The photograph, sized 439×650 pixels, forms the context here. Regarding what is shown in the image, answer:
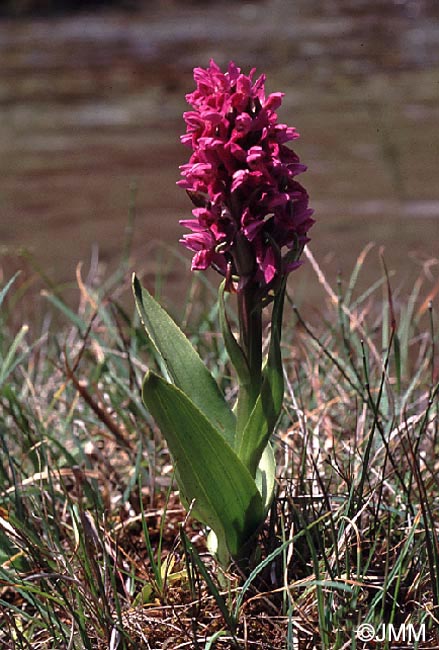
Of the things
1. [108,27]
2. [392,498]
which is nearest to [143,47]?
[108,27]

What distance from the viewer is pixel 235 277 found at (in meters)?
1.28

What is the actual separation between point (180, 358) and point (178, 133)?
482cm

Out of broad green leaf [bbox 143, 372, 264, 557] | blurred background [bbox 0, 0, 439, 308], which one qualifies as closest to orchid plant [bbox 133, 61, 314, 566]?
broad green leaf [bbox 143, 372, 264, 557]

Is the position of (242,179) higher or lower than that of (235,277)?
higher

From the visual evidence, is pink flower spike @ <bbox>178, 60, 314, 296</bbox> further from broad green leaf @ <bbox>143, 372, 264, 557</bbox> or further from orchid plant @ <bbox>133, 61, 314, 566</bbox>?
broad green leaf @ <bbox>143, 372, 264, 557</bbox>

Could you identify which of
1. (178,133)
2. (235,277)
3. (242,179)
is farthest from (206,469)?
(178,133)

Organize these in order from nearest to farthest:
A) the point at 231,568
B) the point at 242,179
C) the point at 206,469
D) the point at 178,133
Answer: the point at 242,179, the point at 206,469, the point at 231,568, the point at 178,133

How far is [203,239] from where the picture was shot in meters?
1.24

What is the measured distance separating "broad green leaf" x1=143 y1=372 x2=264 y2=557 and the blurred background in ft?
2.90

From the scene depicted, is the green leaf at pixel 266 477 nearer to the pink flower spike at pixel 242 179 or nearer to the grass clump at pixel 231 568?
the grass clump at pixel 231 568

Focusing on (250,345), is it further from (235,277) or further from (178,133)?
(178,133)

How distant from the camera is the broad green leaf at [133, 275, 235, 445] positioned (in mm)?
1326

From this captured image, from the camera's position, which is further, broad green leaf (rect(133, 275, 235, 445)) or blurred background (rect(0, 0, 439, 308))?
blurred background (rect(0, 0, 439, 308))

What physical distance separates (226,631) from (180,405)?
0.30 meters
